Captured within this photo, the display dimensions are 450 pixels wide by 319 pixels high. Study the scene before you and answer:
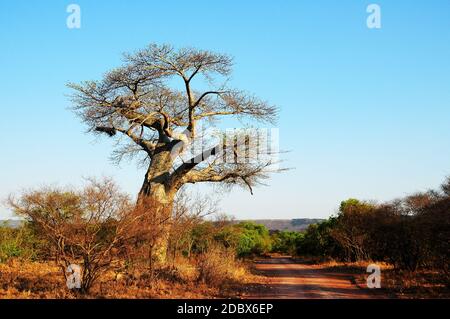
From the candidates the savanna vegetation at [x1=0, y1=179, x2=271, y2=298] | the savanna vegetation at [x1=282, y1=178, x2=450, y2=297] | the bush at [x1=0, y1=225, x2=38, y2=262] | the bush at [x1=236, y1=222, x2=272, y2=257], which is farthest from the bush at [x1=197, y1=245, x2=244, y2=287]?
the bush at [x1=236, y1=222, x2=272, y2=257]

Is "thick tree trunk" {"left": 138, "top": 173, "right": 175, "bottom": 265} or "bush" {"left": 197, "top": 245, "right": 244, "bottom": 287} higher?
"thick tree trunk" {"left": 138, "top": 173, "right": 175, "bottom": 265}

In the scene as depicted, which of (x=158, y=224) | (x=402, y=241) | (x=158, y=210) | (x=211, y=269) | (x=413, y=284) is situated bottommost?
(x=413, y=284)

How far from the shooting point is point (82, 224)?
7906 mm

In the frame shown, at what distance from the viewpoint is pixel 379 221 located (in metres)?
15.9

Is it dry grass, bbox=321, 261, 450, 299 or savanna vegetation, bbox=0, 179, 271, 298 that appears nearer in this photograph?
savanna vegetation, bbox=0, 179, 271, 298

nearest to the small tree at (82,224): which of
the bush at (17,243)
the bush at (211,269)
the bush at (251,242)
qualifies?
the bush at (211,269)

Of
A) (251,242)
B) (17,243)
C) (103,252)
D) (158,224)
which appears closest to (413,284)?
(158,224)

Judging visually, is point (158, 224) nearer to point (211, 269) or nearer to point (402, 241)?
point (211, 269)

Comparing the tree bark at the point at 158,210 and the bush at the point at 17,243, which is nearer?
the tree bark at the point at 158,210

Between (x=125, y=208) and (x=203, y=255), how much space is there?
300cm

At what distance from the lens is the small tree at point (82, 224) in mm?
7941

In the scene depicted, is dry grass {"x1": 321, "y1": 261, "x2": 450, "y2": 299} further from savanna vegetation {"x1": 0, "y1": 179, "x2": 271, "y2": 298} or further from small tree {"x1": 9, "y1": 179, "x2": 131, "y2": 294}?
small tree {"x1": 9, "y1": 179, "x2": 131, "y2": 294}

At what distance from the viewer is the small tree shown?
794cm

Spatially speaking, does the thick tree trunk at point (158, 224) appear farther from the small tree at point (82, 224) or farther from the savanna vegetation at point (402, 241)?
the savanna vegetation at point (402, 241)
